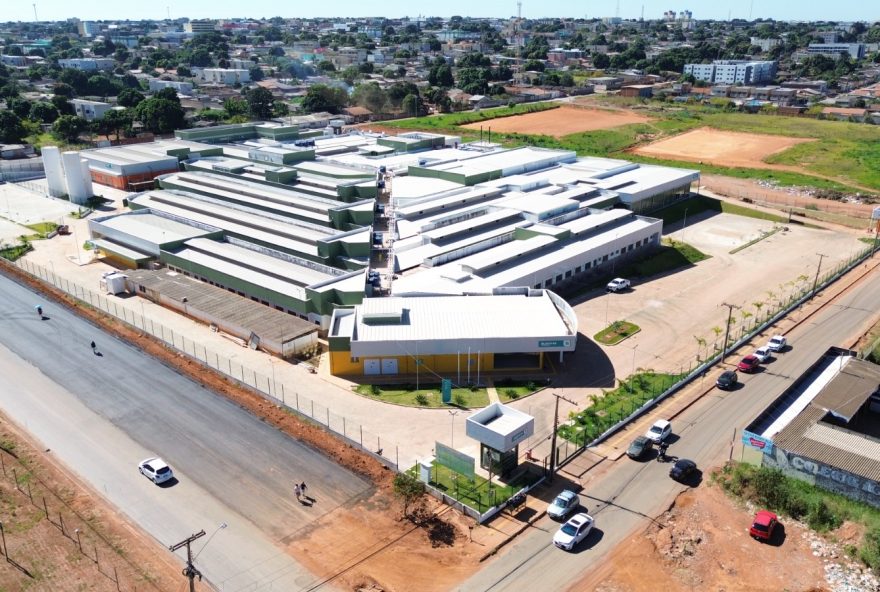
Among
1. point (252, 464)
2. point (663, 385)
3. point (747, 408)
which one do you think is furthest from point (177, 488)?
point (747, 408)

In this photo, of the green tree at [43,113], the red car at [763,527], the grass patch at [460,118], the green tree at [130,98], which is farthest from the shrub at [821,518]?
the green tree at [130,98]

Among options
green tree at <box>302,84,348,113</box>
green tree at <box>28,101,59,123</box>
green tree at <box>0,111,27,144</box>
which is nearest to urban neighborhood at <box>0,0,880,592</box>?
green tree at <box>0,111,27,144</box>

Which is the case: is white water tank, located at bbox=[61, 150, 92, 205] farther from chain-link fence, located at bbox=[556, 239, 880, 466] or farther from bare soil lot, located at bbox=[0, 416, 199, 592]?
chain-link fence, located at bbox=[556, 239, 880, 466]

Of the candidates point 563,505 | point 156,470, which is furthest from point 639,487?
point 156,470

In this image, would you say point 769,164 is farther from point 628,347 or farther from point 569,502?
point 569,502

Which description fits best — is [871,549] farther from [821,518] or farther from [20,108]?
[20,108]
